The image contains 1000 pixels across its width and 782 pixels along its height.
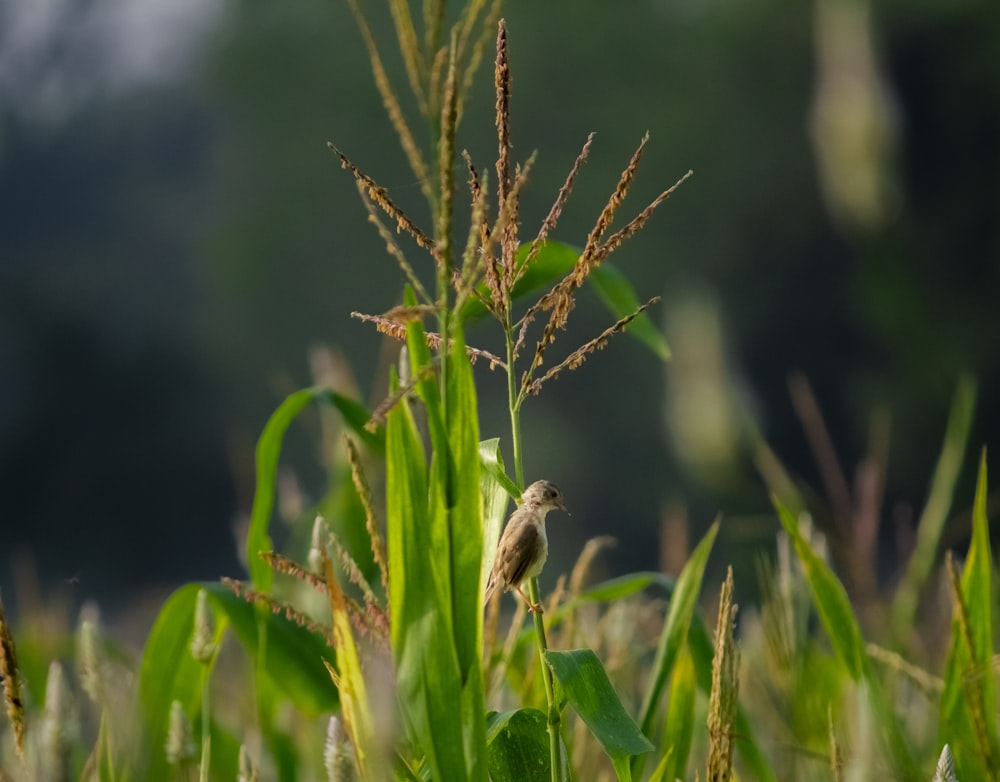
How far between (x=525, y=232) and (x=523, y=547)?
10835mm

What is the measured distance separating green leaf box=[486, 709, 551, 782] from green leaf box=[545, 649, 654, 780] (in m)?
0.08

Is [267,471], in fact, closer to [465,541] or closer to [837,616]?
[465,541]

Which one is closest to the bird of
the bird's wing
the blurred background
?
the bird's wing

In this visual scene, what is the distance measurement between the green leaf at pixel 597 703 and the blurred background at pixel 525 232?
10400mm

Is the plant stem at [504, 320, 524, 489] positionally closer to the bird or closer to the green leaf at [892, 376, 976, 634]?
the bird

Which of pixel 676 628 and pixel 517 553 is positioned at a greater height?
pixel 517 553

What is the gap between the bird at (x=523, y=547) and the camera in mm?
726

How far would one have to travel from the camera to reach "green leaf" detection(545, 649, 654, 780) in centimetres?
68

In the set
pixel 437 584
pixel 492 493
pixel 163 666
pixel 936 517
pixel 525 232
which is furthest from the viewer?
pixel 525 232

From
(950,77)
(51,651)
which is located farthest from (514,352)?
(950,77)

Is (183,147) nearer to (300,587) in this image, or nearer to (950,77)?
(950,77)

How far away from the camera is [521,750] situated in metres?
0.78

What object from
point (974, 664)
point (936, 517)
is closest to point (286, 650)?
point (974, 664)

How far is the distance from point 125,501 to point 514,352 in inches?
788
